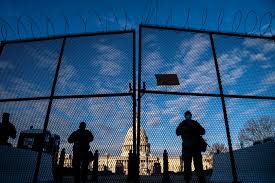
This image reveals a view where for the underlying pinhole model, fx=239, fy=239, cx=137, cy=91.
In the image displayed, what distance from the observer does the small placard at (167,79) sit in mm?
5036

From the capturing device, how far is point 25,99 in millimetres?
5316

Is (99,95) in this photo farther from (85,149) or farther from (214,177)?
(214,177)

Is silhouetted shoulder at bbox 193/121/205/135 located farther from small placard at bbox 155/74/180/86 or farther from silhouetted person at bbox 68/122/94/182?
silhouetted person at bbox 68/122/94/182

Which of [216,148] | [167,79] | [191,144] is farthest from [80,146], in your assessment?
[216,148]

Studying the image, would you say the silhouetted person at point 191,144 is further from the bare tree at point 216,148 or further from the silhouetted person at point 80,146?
the silhouetted person at point 80,146

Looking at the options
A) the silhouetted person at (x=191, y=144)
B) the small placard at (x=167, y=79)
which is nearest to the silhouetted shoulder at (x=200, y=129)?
the silhouetted person at (x=191, y=144)

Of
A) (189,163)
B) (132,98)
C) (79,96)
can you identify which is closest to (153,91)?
(132,98)

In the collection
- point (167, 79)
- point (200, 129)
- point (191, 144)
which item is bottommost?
point (191, 144)

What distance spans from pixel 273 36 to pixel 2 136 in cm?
784

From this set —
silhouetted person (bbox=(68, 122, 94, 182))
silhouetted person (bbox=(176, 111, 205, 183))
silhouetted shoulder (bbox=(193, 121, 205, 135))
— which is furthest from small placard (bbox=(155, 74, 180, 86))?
silhouetted person (bbox=(68, 122, 94, 182))

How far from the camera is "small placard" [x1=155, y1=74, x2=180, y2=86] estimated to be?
5036 millimetres

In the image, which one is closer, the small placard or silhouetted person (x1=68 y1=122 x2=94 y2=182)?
the small placard

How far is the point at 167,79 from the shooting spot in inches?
200

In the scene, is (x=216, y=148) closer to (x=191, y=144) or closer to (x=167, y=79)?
(x=191, y=144)
